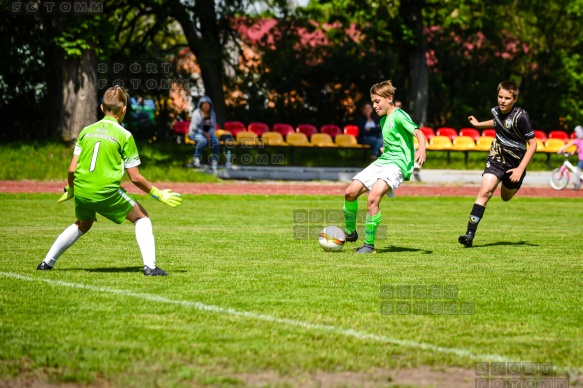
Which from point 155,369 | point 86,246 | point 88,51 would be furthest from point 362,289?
point 88,51

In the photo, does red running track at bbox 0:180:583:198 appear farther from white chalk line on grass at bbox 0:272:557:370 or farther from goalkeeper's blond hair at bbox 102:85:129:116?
white chalk line on grass at bbox 0:272:557:370

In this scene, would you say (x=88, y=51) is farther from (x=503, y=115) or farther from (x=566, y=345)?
(x=566, y=345)

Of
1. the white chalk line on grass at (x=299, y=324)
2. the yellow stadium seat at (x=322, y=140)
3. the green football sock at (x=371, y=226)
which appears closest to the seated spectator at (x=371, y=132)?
the yellow stadium seat at (x=322, y=140)

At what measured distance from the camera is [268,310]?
699cm

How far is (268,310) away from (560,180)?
20738 millimetres

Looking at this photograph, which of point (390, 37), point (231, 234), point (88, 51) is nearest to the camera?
point (231, 234)

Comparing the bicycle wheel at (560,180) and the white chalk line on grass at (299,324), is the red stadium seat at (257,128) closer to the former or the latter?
the bicycle wheel at (560,180)

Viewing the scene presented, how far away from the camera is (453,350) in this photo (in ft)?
19.1

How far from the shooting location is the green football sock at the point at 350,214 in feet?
36.9

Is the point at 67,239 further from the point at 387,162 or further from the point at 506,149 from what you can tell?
the point at 506,149

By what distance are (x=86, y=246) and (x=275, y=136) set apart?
728 inches

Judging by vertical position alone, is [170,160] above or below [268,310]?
below

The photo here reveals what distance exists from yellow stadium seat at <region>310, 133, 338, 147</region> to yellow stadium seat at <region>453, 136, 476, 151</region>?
412 centimetres

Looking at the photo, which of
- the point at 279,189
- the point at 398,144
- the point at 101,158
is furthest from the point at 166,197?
the point at 279,189
